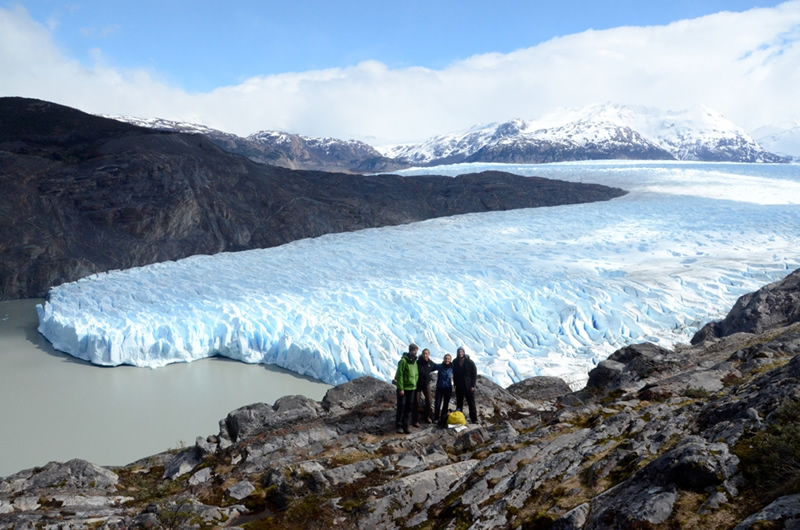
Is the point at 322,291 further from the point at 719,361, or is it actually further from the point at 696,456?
the point at 696,456

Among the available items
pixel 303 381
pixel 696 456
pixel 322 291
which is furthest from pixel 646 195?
pixel 696 456

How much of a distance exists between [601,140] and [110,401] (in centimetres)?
12120

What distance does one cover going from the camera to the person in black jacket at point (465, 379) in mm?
7500

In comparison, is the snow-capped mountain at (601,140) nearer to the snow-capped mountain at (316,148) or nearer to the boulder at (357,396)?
the snow-capped mountain at (316,148)

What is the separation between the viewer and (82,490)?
598cm

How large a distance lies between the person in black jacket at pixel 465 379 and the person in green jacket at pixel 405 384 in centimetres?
59

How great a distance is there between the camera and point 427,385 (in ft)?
24.5

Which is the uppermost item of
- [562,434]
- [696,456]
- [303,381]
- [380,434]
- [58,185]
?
[58,185]

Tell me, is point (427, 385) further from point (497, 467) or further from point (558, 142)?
point (558, 142)

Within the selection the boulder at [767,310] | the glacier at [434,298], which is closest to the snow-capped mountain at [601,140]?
the glacier at [434,298]

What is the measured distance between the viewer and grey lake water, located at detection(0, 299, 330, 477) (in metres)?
9.68

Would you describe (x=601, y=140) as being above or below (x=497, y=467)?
above

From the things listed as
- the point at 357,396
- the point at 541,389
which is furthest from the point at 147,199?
the point at 541,389

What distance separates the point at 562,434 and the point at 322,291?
11081 millimetres
